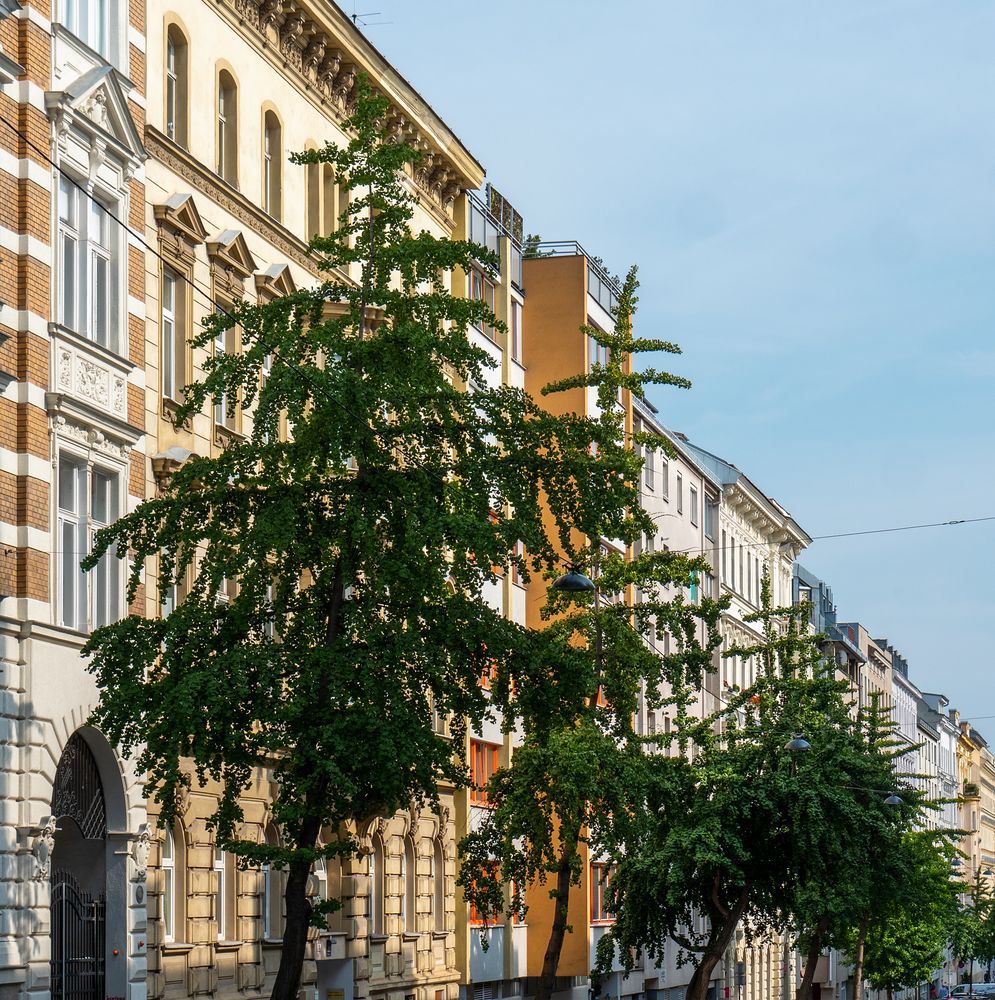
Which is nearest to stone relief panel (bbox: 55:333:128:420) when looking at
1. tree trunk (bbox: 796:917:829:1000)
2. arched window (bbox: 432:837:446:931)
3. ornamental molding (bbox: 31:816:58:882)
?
ornamental molding (bbox: 31:816:58:882)

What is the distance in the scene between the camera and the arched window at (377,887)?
131ft

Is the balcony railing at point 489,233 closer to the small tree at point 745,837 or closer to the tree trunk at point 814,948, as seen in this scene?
the small tree at point 745,837

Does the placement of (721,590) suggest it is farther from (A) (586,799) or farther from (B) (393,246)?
(B) (393,246)

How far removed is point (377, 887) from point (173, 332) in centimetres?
1362

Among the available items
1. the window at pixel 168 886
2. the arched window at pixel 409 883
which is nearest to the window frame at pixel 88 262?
the window at pixel 168 886

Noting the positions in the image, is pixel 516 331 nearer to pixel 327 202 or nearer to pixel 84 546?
pixel 327 202

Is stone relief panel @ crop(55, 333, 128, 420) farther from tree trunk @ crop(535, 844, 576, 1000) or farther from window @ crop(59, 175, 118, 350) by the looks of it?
tree trunk @ crop(535, 844, 576, 1000)

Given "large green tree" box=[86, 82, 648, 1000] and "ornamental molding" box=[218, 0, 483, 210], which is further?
"ornamental molding" box=[218, 0, 483, 210]

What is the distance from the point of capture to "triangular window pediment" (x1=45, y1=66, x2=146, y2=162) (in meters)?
27.0

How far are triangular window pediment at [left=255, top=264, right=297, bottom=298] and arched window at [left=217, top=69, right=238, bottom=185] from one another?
5.43 feet

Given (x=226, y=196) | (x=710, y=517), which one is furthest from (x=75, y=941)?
(x=710, y=517)

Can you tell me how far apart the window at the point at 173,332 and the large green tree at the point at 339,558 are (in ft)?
17.9

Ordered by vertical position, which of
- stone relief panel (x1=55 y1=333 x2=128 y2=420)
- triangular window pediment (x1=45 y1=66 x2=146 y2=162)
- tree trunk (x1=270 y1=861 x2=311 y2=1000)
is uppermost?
triangular window pediment (x1=45 y1=66 x2=146 y2=162)

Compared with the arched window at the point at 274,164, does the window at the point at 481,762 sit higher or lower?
lower
